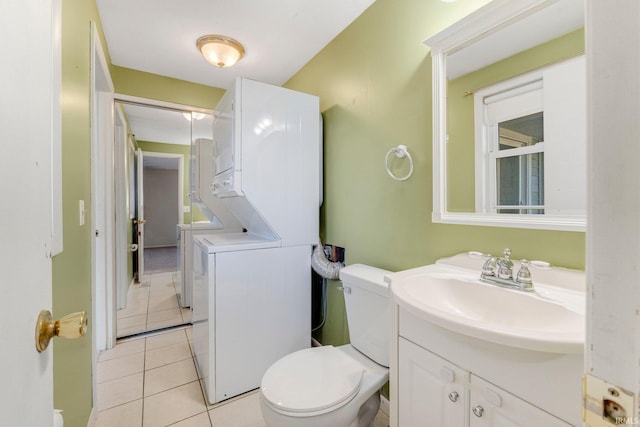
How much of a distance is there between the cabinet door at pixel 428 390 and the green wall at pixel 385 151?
20.3 inches

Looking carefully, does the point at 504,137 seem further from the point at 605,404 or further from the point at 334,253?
the point at 334,253

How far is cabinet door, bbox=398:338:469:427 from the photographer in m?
0.84

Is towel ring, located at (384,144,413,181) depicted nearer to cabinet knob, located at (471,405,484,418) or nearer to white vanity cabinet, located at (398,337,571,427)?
white vanity cabinet, located at (398,337,571,427)

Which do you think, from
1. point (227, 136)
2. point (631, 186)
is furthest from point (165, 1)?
point (631, 186)

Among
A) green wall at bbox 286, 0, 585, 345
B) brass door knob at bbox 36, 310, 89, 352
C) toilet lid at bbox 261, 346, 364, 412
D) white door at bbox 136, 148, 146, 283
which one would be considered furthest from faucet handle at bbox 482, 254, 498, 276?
white door at bbox 136, 148, 146, 283

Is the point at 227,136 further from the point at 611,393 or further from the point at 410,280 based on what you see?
the point at 611,393

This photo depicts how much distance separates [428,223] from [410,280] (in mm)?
439

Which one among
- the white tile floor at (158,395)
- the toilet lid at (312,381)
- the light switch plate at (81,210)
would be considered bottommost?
the white tile floor at (158,395)

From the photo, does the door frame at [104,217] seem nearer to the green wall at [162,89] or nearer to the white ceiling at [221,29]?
the green wall at [162,89]

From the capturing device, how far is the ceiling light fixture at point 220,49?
1.96m

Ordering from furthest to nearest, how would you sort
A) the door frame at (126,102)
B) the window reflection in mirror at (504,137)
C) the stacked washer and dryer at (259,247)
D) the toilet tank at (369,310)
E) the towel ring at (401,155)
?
the door frame at (126,102) → the stacked washer and dryer at (259,247) → the towel ring at (401,155) → the toilet tank at (369,310) → the window reflection in mirror at (504,137)

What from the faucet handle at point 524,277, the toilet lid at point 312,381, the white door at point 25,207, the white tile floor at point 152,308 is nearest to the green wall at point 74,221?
the white door at point 25,207

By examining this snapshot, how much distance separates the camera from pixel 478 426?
792mm

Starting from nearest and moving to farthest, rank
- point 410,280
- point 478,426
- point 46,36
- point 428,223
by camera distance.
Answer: point 46,36 → point 478,426 → point 410,280 → point 428,223
